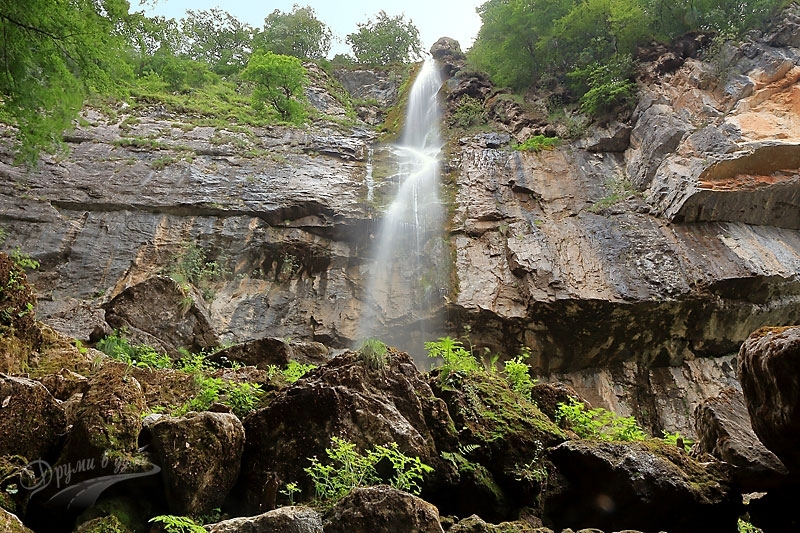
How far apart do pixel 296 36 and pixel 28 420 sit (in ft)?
111

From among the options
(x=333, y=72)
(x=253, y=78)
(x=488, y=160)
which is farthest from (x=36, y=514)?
(x=333, y=72)

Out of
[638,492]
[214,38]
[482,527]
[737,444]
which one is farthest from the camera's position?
[214,38]

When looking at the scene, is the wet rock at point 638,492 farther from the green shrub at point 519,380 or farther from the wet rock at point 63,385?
the wet rock at point 63,385

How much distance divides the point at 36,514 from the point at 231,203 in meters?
10.3

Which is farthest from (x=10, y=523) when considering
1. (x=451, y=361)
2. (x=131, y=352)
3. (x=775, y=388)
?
(x=131, y=352)

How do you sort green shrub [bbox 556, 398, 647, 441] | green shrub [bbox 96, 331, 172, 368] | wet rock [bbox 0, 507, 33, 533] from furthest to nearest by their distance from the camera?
green shrub [bbox 96, 331, 172, 368]
green shrub [bbox 556, 398, 647, 441]
wet rock [bbox 0, 507, 33, 533]

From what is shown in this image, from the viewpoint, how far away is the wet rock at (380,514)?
2594mm

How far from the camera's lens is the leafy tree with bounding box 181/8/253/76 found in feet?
98.8

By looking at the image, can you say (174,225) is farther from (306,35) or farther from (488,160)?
(306,35)

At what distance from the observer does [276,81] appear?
63.6ft

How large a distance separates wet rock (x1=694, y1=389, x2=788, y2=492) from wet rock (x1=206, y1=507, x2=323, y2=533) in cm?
299

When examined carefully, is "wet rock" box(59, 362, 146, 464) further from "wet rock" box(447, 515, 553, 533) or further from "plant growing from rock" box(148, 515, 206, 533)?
"wet rock" box(447, 515, 553, 533)

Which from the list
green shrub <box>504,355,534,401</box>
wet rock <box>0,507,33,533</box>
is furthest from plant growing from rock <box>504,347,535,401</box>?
wet rock <box>0,507,33,533</box>

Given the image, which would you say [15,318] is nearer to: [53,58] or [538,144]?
[53,58]
